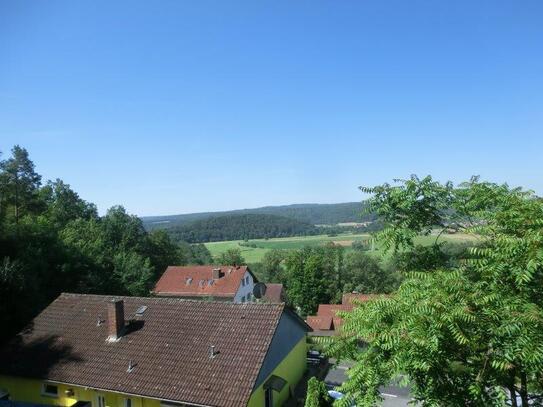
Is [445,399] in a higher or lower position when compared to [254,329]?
higher

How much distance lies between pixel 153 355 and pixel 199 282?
1441 inches

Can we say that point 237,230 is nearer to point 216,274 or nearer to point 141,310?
point 216,274

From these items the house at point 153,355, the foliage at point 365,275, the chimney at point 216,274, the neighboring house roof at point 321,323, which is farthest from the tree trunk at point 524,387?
the foliage at point 365,275

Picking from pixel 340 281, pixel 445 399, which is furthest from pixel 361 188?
pixel 340 281

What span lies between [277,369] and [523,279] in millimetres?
14063

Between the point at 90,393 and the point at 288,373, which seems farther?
the point at 288,373

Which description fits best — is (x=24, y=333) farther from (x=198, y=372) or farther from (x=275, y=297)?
(x=275, y=297)

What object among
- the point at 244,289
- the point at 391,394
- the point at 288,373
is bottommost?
the point at 391,394

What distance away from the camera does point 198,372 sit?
15789 millimetres

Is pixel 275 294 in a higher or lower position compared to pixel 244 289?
lower

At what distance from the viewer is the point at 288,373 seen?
19.6m

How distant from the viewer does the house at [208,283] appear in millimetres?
50844

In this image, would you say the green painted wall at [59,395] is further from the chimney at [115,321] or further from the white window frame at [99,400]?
the chimney at [115,321]

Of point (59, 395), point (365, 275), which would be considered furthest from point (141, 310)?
point (365, 275)
